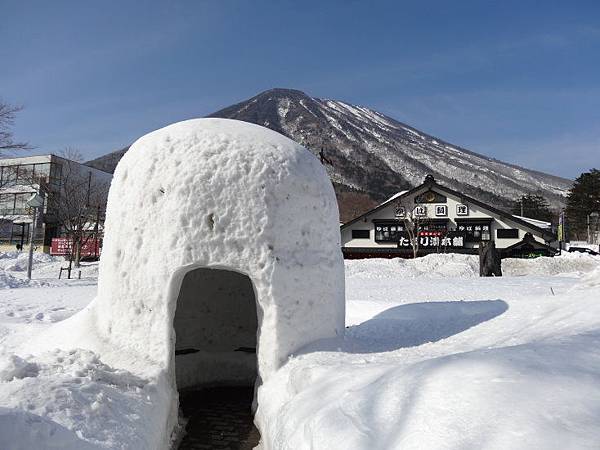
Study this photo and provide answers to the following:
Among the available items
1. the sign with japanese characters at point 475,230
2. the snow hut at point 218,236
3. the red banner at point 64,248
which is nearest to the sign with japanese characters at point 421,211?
the sign with japanese characters at point 475,230

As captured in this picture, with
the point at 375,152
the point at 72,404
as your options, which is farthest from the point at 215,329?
the point at 375,152

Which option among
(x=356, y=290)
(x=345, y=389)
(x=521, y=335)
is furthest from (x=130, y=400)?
(x=356, y=290)

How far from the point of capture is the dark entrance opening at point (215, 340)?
692cm

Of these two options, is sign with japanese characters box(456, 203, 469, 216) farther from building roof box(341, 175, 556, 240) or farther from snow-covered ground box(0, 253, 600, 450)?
snow-covered ground box(0, 253, 600, 450)

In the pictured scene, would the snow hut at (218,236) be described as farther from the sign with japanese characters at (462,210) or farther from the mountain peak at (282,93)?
the mountain peak at (282,93)

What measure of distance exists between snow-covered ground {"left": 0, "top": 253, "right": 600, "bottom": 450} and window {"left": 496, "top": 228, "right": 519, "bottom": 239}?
75.9 ft

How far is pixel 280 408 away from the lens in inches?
167

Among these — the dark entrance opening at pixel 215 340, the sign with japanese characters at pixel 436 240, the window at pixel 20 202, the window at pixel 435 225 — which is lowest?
the dark entrance opening at pixel 215 340

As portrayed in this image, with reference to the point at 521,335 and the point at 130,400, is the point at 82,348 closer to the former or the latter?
the point at 130,400

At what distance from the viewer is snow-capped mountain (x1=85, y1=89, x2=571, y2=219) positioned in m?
120

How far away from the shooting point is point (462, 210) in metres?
29.8

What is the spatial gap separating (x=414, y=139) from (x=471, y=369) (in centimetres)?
17188

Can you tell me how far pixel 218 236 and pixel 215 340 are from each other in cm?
353

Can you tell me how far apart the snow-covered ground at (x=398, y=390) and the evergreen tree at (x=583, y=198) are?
50.2 m
